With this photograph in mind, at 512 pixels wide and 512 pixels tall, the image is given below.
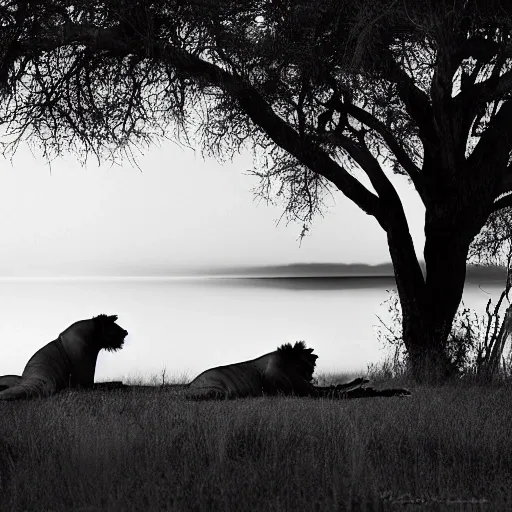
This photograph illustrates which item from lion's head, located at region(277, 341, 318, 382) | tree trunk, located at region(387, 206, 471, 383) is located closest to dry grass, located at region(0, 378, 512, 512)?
lion's head, located at region(277, 341, 318, 382)

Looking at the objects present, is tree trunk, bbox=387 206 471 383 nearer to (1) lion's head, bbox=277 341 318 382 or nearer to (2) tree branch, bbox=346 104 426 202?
(2) tree branch, bbox=346 104 426 202

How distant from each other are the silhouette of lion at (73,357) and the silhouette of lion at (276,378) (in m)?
1.59

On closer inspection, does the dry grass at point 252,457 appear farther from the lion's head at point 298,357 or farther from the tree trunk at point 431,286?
the tree trunk at point 431,286

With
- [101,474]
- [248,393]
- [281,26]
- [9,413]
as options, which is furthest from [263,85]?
[101,474]

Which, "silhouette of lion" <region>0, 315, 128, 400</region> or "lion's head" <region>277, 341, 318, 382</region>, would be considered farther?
"lion's head" <region>277, 341, 318, 382</region>

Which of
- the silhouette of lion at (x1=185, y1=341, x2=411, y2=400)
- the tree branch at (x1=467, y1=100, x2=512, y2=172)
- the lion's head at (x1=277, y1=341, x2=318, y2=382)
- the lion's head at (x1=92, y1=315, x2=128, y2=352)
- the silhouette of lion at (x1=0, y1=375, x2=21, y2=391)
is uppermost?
the tree branch at (x1=467, y1=100, x2=512, y2=172)

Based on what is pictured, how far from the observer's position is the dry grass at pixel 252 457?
262 inches

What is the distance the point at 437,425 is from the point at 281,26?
7358mm

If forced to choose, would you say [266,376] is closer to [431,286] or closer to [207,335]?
[431,286]

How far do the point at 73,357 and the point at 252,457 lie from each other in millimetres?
5569

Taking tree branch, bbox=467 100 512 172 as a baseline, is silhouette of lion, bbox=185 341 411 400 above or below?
below

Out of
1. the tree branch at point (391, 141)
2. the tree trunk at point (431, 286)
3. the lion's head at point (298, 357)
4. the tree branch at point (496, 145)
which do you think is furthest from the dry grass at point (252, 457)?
the tree branch at point (391, 141)

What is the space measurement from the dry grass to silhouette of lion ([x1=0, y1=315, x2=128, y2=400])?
1.64m

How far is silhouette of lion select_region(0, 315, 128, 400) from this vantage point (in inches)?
496
